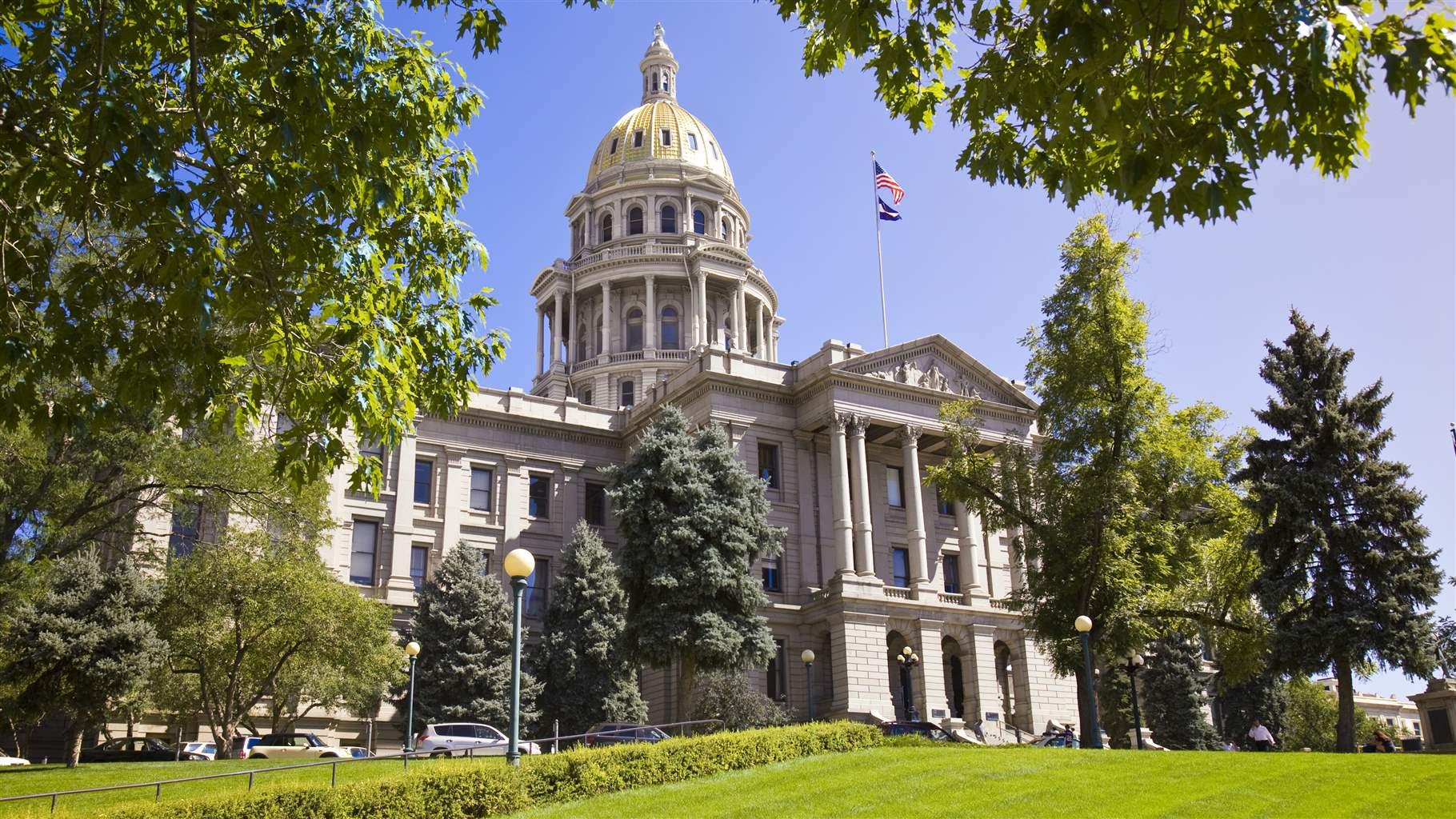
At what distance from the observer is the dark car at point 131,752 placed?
3419 centimetres

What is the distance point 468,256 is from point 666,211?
2643 inches

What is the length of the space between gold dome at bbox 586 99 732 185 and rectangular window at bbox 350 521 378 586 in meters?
41.5

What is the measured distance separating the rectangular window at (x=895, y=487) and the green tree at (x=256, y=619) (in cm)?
2486

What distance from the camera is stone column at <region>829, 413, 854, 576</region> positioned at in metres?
46.3

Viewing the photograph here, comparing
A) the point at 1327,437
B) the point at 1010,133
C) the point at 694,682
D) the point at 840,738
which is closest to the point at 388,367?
the point at 1010,133

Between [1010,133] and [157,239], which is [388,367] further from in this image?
[1010,133]

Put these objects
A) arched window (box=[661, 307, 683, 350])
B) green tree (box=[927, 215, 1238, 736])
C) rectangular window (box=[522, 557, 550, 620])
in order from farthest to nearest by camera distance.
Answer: arched window (box=[661, 307, 683, 350])
rectangular window (box=[522, 557, 550, 620])
green tree (box=[927, 215, 1238, 736])

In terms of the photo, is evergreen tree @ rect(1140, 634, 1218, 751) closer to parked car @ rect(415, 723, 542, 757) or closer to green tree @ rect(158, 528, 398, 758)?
parked car @ rect(415, 723, 542, 757)

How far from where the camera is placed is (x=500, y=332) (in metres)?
14.5

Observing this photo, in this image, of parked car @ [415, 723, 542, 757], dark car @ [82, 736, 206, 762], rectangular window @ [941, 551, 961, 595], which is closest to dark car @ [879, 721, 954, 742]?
parked car @ [415, 723, 542, 757]

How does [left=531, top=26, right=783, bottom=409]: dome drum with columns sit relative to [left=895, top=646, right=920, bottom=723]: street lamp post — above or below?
above

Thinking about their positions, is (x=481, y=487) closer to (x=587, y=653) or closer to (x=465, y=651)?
(x=465, y=651)

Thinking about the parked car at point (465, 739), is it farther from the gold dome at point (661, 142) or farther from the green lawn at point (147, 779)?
the gold dome at point (661, 142)

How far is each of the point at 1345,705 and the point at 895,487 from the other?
2171 cm
